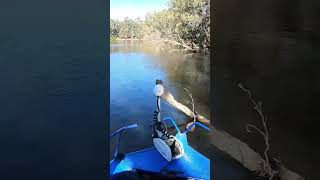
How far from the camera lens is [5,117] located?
1539 mm

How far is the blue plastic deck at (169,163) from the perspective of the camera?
6.57 feet

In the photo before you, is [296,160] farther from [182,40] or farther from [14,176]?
[14,176]

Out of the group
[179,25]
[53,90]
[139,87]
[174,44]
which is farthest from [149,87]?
[53,90]

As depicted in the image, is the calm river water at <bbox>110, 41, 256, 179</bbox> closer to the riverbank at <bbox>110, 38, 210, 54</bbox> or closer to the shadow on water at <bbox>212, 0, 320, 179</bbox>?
the riverbank at <bbox>110, 38, 210, 54</bbox>

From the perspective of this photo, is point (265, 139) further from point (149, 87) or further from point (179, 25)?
point (179, 25)

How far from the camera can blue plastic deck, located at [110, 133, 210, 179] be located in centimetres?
200

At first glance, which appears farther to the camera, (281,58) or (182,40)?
(182,40)

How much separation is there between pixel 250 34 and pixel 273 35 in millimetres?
146

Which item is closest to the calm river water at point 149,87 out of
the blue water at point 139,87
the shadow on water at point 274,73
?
the blue water at point 139,87

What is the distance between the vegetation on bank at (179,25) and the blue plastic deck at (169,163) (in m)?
0.67

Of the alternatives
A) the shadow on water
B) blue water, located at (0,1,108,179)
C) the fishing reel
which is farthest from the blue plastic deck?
blue water, located at (0,1,108,179)

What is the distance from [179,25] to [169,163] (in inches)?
33.9

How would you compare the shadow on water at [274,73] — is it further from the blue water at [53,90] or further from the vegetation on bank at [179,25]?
the blue water at [53,90]

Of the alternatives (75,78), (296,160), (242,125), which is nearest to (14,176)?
(75,78)
